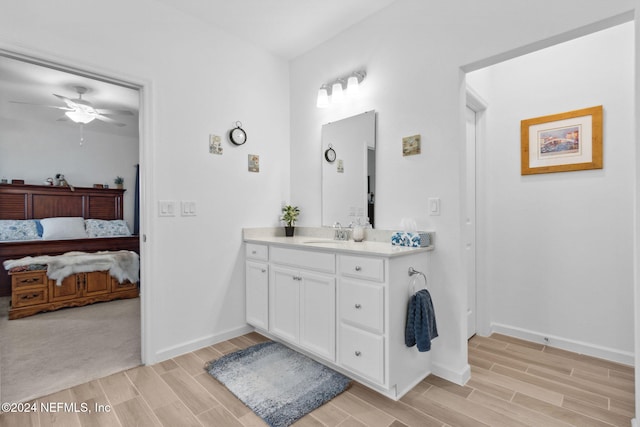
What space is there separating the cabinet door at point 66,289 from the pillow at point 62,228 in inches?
64.4

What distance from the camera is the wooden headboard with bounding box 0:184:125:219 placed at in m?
4.75

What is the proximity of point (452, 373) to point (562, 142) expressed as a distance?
6.50 ft

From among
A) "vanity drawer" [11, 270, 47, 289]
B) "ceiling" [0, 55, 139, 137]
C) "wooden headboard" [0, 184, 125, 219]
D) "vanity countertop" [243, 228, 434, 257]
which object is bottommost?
"vanity drawer" [11, 270, 47, 289]

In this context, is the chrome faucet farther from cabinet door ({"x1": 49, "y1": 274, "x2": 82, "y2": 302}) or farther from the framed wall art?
cabinet door ({"x1": 49, "y1": 274, "x2": 82, "y2": 302})

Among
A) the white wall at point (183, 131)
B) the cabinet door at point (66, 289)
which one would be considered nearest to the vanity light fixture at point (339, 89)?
the white wall at point (183, 131)

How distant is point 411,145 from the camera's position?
227 cm

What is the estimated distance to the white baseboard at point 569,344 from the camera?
220 centimetres

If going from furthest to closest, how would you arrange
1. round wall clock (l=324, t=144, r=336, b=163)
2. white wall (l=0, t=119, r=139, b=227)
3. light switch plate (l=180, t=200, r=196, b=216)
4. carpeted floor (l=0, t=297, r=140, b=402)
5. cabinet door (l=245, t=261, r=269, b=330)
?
white wall (l=0, t=119, r=139, b=227), round wall clock (l=324, t=144, r=336, b=163), cabinet door (l=245, t=261, r=269, b=330), light switch plate (l=180, t=200, r=196, b=216), carpeted floor (l=0, t=297, r=140, b=402)

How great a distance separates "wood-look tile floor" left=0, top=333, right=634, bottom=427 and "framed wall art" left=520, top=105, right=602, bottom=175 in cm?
147

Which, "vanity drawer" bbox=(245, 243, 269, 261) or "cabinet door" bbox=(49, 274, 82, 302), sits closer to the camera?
"vanity drawer" bbox=(245, 243, 269, 261)

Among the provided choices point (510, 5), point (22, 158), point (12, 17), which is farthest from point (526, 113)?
point (22, 158)

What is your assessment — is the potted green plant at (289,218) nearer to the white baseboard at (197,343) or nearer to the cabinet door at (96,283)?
the white baseboard at (197,343)

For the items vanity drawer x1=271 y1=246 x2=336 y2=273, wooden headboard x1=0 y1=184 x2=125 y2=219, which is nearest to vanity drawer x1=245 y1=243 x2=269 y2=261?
vanity drawer x1=271 y1=246 x2=336 y2=273

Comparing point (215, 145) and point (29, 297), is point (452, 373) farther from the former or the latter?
point (29, 297)
